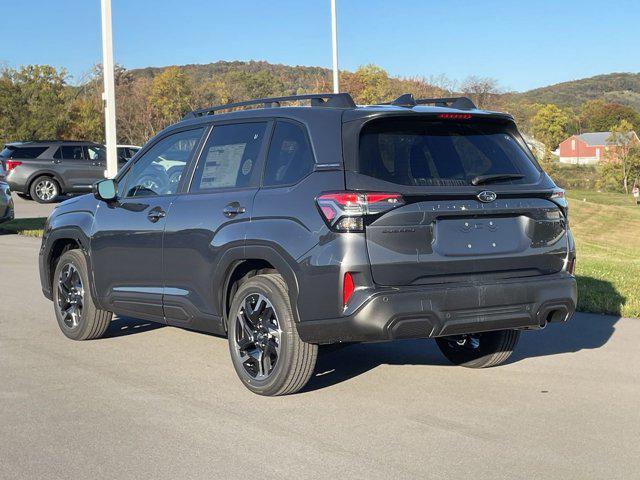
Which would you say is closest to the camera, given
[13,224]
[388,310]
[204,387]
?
[388,310]

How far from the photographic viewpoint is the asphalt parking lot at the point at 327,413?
4.58 meters

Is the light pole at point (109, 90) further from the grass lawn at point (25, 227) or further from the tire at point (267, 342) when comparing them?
the tire at point (267, 342)

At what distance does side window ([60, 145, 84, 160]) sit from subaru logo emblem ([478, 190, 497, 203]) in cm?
2540

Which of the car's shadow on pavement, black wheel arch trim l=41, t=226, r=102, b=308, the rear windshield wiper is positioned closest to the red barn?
the car's shadow on pavement

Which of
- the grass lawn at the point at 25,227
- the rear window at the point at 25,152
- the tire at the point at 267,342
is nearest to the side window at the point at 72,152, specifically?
the rear window at the point at 25,152

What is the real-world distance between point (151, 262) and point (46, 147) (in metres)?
23.5

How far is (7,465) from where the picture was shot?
15.1 feet

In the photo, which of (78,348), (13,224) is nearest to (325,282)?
(78,348)

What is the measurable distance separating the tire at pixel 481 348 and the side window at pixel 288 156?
194cm

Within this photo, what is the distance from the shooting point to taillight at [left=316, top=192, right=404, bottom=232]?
5.23 m

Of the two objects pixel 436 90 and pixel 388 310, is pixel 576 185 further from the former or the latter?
pixel 388 310

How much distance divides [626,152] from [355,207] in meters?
127

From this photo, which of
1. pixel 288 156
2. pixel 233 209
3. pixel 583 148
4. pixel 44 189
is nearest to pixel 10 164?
pixel 44 189

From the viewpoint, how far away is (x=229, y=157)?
6422mm
